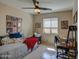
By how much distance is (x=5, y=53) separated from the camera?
351 centimetres

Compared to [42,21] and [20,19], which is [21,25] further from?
[42,21]

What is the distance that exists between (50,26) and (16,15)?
3.40 metres

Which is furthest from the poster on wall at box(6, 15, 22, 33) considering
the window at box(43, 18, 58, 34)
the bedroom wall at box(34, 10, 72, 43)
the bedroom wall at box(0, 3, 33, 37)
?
the window at box(43, 18, 58, 34)

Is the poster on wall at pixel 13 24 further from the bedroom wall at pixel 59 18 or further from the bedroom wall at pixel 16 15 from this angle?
the bedroom wall at pixel 59 18

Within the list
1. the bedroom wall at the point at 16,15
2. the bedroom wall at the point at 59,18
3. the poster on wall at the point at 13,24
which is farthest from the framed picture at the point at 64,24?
the poster on wall at the point at 13,24

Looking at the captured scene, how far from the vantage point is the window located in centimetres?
952

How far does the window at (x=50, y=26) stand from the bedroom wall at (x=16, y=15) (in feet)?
3.94

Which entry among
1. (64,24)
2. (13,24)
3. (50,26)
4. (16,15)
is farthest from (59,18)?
(13,24)

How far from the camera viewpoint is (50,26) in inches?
383

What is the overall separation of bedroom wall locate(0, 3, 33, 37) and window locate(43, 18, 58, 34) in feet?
3.94

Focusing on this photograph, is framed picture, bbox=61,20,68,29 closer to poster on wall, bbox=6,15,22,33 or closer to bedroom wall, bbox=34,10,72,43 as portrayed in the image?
bedroom wall, bbox=34,10,72,43

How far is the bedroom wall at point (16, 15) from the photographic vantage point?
5.96 m

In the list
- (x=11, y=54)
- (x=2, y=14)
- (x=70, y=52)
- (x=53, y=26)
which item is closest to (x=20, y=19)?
(x=2, y=14)

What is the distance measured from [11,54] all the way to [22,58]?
3.17 ft
